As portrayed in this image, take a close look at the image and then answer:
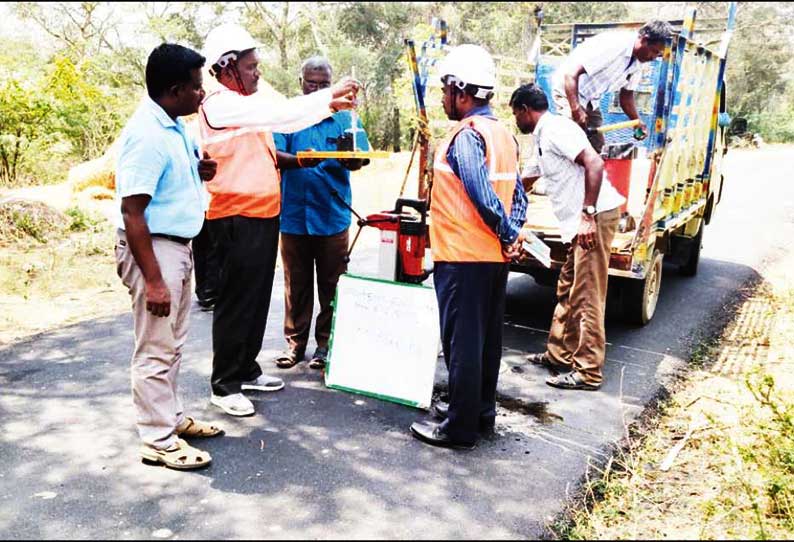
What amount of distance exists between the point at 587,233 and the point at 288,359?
2.12 metres

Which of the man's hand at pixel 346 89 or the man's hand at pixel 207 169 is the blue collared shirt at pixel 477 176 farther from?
the man's hand at pixel 207 169

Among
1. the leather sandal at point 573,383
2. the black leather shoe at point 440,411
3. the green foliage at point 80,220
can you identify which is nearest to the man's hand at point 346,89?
the black leather shoe at point 440,411

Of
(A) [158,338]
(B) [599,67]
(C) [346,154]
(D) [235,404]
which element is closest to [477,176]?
(C) [346,154]

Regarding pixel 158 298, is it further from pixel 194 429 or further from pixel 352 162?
pixel 352 162

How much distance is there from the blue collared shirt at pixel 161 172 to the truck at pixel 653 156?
9.33 feet

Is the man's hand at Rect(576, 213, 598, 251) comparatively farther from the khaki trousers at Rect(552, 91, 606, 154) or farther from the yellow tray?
the yellow tray

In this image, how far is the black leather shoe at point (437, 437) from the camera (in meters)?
3.57

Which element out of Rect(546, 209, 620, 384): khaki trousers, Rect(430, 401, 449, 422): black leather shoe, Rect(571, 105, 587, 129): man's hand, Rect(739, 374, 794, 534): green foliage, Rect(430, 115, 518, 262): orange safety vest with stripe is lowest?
Rect(430, 401, 449, 422): black leather shoe

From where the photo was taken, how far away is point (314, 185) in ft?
14.4

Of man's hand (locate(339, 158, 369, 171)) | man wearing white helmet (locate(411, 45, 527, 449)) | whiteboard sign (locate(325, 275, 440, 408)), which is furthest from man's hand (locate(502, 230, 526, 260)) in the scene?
man's hand (locate(339, 158, 369, 171))

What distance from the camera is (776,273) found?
26.5 feet

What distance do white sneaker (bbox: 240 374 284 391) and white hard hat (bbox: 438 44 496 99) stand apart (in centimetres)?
215

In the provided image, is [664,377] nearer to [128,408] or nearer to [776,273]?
[128,408]

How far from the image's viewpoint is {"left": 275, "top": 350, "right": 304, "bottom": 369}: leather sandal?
4.69 meters
